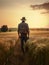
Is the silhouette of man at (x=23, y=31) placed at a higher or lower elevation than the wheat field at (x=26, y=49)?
higher

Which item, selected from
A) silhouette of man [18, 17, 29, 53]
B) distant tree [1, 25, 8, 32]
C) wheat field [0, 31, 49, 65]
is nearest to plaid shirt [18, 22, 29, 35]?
silhouette of man [18, 17, 29, 53]

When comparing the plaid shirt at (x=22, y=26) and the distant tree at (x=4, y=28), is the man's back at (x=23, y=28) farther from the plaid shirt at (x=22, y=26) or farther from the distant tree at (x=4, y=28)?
the distant tree at (x=4, y=28)

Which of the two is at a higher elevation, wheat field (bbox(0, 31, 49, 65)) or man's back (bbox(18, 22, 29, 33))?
man's back (bbox(18, 22, 29, 33))

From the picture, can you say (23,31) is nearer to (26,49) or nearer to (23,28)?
(23,28)

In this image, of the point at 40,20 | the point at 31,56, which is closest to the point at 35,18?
the point at 40,20

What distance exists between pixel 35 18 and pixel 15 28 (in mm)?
510

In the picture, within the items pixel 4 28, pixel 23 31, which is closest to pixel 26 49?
pixel 23 31

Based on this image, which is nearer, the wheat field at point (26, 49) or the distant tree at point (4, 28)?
the wheat field at point (26, 49)

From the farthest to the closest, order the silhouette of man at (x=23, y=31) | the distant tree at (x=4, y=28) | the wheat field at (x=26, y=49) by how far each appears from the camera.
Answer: the distant tree at (x=4, y=28) → the silhouette of man at (x=23, y=31) → the wheat field at (x=26, y=49)

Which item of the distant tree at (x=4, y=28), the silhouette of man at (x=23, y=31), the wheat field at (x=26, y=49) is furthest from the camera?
the distant tree at (x=4, y=28)

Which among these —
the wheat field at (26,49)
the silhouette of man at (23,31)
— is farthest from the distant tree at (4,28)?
the silhouette of man at (23,31)

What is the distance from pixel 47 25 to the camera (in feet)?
18.2

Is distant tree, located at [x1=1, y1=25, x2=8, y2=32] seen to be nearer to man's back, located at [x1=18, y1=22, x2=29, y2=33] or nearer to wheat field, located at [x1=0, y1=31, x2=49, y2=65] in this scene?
wheat field, located at [x1=0, y1=31, x2=49, y2=65]

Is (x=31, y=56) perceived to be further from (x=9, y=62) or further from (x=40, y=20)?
(x=40, y=20)
